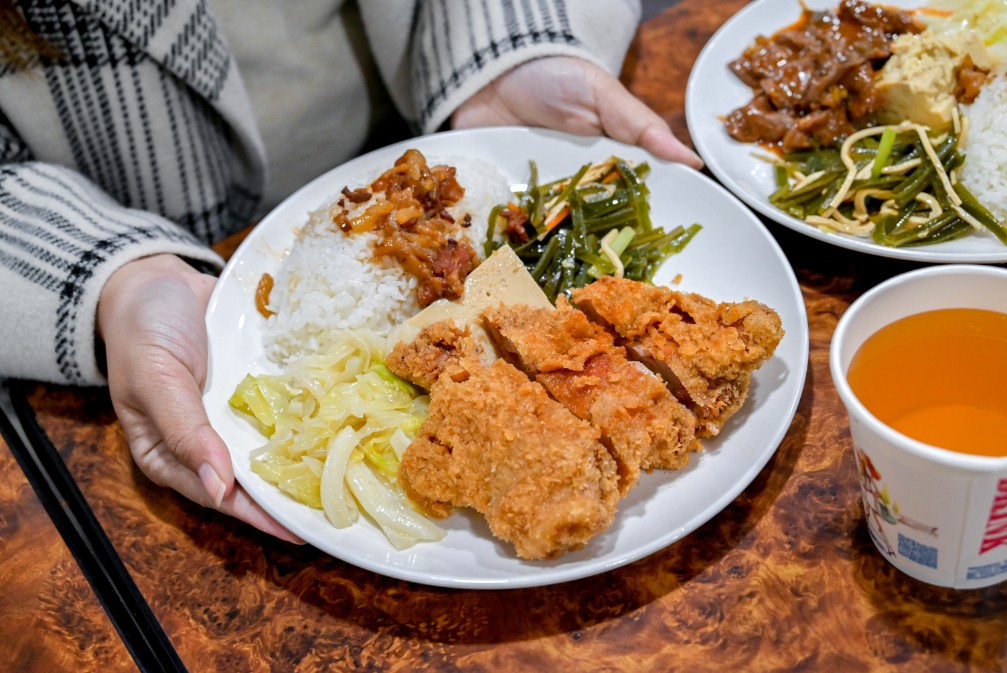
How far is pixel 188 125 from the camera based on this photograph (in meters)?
2.82

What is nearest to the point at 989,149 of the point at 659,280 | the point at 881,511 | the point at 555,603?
the point at 659,280

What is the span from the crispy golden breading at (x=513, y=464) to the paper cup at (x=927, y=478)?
20.4 inches

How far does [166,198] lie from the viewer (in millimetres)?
2973

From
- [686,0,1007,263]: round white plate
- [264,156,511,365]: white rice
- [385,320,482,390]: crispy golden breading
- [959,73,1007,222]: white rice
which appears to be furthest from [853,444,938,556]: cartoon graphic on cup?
[264,156,511,365]: white rice

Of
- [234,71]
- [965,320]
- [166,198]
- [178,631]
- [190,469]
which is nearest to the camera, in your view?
[965,320]

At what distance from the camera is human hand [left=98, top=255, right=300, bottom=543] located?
194 cm

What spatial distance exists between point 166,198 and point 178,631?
170 centimetres

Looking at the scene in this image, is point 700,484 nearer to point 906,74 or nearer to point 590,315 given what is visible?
point 590,315

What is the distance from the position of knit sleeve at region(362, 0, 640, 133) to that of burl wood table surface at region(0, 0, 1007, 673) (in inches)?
54.5

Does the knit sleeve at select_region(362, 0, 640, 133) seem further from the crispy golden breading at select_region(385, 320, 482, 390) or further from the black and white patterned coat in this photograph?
the crispy golden breading at select_region(385, 320, 482, 390)

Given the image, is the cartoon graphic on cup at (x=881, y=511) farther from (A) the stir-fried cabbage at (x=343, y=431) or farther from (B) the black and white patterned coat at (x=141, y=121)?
(B) the black and white patterned coat at (x=141, y=121)

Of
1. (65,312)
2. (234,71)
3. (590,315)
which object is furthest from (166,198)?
(590,315)

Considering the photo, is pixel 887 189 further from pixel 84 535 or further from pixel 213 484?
pixel 84 535

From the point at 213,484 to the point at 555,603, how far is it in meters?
0.83
